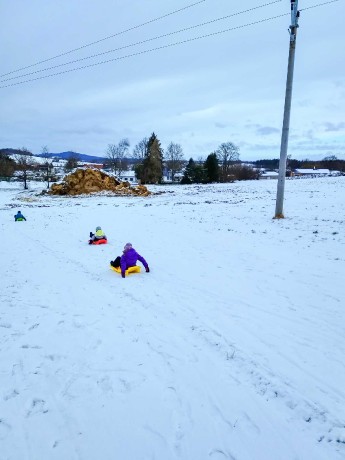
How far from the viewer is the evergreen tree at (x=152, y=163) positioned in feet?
213

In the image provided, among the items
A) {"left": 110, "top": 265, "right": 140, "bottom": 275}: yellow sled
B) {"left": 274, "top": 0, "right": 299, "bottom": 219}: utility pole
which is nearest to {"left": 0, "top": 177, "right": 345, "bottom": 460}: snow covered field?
{"left": 110, "top": 265, "right": 140, "bottom": 275}: yellow sled

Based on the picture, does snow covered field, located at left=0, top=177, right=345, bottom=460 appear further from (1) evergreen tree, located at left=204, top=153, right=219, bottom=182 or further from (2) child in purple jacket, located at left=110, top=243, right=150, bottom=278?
(1) evergreen tree, located at left=204, top=153, right=219, bottom=182

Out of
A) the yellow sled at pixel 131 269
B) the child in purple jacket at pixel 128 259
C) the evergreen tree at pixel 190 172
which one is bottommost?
the yellow sled at pixel 131 269

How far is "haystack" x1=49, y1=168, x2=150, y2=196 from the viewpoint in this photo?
142ft

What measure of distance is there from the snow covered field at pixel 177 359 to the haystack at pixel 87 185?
109ft

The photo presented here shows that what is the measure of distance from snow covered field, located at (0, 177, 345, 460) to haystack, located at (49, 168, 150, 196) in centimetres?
3315

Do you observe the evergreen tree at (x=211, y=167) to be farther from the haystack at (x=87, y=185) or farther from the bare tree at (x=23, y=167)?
the bare tree at (x=23, y=167)

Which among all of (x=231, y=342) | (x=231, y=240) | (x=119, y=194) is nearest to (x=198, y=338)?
(x=231, y=342)

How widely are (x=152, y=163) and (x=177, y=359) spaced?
205 feet

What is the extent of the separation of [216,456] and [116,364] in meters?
2.11

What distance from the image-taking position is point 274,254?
11.1 metres

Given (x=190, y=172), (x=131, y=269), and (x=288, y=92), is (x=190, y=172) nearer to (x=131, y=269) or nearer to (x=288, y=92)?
(x=288, y=92)

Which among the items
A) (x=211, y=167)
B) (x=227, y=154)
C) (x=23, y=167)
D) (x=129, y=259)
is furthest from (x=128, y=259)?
(x=227, y=154)

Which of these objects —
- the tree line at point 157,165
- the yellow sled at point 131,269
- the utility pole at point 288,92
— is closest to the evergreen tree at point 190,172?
the tree line at point 157,165
